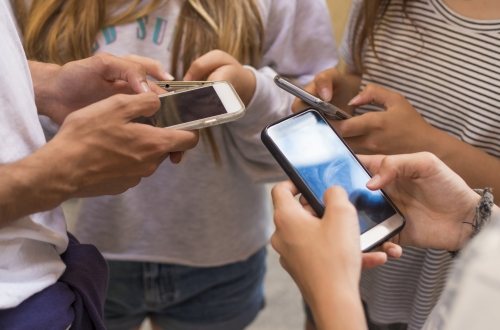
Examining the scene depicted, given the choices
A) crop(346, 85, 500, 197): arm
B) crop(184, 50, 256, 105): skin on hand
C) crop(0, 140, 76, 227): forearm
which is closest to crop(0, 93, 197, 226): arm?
crop(0, 140, 76, 227): forearm

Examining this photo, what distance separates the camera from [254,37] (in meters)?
0.69

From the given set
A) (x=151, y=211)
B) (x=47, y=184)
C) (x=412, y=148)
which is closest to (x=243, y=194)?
(x=151, y=211)

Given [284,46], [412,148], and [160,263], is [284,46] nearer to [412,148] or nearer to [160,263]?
[412,148]

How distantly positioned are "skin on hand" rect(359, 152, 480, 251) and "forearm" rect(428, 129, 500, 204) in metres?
0.09

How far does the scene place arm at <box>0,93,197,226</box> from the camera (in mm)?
445

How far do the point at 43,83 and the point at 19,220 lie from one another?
19cm

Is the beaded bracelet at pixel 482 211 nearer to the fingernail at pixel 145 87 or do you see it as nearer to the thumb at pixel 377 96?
the thumb at pixel 377 96

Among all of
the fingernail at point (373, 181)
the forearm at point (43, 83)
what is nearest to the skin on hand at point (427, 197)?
the fingernail at point (373, 181)

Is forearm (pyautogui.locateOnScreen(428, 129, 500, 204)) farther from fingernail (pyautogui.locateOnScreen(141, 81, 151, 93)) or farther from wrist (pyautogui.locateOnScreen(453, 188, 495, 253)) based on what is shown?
fingernail (pyautogui.locateOnScreen(141, 81, 151, 93))

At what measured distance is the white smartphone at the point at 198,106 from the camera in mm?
547

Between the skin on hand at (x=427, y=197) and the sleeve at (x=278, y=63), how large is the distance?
0.56ft

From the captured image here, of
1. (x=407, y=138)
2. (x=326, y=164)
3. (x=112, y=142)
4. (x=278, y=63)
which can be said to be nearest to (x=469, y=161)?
(x=407, y=138)

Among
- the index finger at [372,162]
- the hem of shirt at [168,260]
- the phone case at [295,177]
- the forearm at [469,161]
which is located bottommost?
the hem of shirt at [168,260]

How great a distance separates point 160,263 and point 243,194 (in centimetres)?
15
